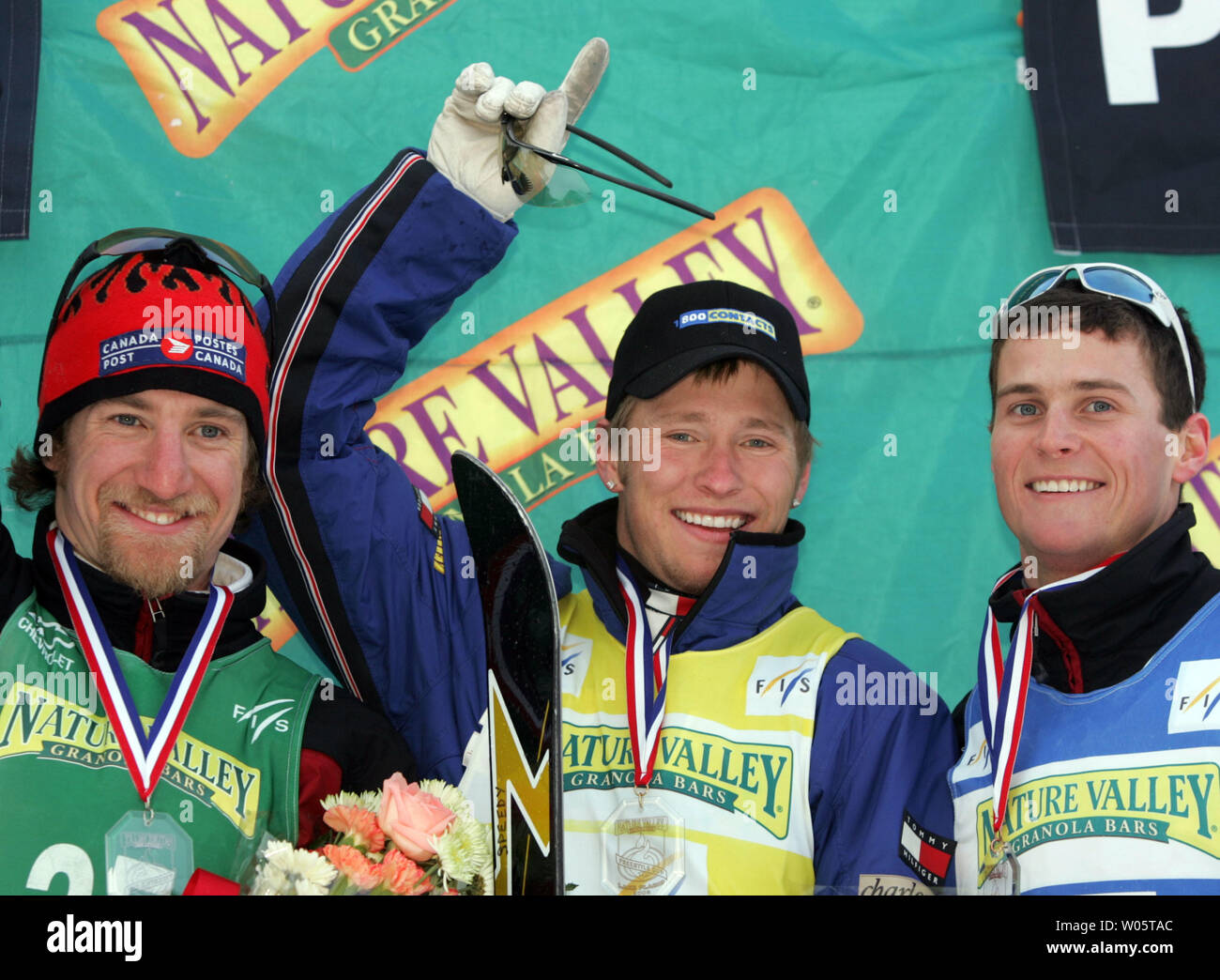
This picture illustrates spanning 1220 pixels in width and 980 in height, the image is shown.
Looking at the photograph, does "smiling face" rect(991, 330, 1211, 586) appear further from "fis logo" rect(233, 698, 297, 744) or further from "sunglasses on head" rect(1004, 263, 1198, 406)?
"fis logo" rect(233, 698, 297, 744)

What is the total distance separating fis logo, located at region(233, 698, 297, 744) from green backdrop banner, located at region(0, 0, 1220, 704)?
48.2 inches

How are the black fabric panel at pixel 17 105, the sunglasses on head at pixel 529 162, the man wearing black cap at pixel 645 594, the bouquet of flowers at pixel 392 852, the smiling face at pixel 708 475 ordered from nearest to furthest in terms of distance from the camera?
the bouquet of flowers at pixel 392 852, the man wearing black cap at pixel 645 594, the smiling face at pixel 708 475, the sunglasses on head at pixel 529 162, the black fabric panel at pixel 17 105

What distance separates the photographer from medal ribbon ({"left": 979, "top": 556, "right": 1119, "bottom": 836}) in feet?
6.27

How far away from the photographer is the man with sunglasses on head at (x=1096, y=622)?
1828 millimetres

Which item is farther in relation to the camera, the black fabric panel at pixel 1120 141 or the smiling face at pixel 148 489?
the black fabric panel at pixel 1120 141

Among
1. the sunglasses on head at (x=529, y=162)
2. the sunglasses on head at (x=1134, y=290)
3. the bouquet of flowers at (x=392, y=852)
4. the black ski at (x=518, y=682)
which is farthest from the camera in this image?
the sunglasses on head at (x=529, y=162)

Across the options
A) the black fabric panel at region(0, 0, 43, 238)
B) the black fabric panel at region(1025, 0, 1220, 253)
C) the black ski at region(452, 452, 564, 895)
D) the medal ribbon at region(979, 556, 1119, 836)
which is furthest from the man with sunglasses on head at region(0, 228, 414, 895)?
the black fabric panel at region(1025, 0, 1220, 253)

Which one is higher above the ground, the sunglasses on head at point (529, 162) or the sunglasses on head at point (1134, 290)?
the sunglasses on head at point (529, 162)

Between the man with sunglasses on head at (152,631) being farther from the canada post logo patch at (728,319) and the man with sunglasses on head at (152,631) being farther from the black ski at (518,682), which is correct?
the canada post logo patch at (728,319)

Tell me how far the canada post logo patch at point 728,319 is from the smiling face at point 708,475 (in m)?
0.07

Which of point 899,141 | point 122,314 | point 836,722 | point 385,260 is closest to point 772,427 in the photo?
point 836,722

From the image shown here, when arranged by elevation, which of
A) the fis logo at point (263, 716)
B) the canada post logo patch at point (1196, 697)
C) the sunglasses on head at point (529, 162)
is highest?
the sunglasses on head at point (529, 162)

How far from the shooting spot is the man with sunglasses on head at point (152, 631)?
1.86 meters

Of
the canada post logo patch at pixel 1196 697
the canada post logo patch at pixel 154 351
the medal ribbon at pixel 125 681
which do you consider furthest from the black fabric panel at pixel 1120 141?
the medal ribbon at pixel 125 681
